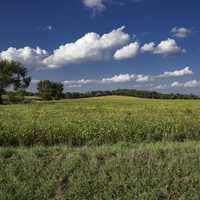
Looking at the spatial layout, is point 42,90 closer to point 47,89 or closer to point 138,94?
point 47,89

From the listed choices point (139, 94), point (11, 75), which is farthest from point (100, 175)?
point (139, 94)

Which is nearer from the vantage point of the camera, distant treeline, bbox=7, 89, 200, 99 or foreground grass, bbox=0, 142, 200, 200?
foreground grass, bbox=0, 142, 200, 200

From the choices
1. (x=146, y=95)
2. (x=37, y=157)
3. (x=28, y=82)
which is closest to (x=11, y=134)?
(x=37, y=157)

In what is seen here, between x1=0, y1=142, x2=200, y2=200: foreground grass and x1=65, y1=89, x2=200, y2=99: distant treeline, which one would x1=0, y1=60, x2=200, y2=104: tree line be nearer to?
x1=65, y1=89, x2=200, y2=99: distant treeline

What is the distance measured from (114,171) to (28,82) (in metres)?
56.9

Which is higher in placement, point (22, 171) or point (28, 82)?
point (28, 82)

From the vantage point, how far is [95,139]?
13.4m

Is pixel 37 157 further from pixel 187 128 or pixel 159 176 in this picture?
pixel 187 128

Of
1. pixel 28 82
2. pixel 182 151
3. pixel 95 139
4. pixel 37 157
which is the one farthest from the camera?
pixel 28 82

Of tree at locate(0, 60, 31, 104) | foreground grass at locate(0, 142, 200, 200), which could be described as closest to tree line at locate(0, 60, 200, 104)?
tree at locate(0, 60, 31, 104)

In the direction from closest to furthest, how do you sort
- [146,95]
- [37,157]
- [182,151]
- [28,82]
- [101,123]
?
1. [37,157]
2. [182,151]
3. [101,123]
4. [28,82]
5. [146,95]

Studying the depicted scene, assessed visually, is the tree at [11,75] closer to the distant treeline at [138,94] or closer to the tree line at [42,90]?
the tree line at [42,90]

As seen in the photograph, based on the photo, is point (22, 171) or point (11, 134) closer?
point (22, 171)

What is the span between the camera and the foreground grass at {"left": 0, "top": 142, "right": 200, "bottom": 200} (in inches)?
282
